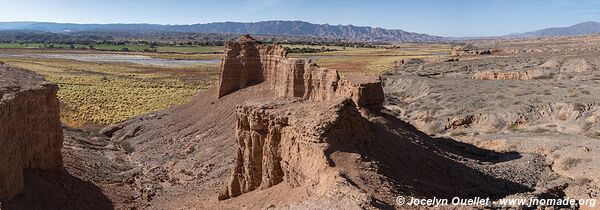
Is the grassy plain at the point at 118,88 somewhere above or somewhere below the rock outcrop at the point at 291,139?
below

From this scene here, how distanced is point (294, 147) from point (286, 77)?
18223 mm

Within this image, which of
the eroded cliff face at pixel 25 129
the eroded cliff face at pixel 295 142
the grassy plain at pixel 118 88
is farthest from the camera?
the grassy plain at pixel 118 88

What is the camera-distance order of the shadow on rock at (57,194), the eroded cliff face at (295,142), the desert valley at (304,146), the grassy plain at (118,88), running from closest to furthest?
the eroded cliff face at (295,142) < the desert valley at (304,146) < the shadow on rock at (57,194) < the grassy plain at (118,88)

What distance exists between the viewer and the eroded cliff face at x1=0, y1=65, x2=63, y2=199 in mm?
18906

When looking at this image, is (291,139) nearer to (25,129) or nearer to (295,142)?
(295,142)

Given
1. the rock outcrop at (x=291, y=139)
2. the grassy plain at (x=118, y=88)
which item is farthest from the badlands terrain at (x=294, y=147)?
the grassy plain at (x=118, y=88)

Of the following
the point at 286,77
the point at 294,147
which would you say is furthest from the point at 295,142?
the point at 286,77

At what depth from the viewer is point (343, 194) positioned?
13.0m

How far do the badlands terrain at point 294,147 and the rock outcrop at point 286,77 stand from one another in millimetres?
93

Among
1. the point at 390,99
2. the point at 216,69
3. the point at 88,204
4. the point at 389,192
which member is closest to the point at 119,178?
the point at 88,204

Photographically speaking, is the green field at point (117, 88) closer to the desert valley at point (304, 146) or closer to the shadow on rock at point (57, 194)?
the desert valley at point (304, 146)

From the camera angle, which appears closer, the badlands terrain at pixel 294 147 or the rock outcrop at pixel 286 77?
the badlands terrain at pixel 294 147

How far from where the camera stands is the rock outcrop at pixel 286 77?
28.7 metres

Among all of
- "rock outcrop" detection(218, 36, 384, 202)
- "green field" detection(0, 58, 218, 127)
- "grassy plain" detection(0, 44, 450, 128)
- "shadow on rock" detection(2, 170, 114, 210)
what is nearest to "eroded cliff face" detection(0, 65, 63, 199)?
"shadow on rock" detection(2, 170, 114, 210)
